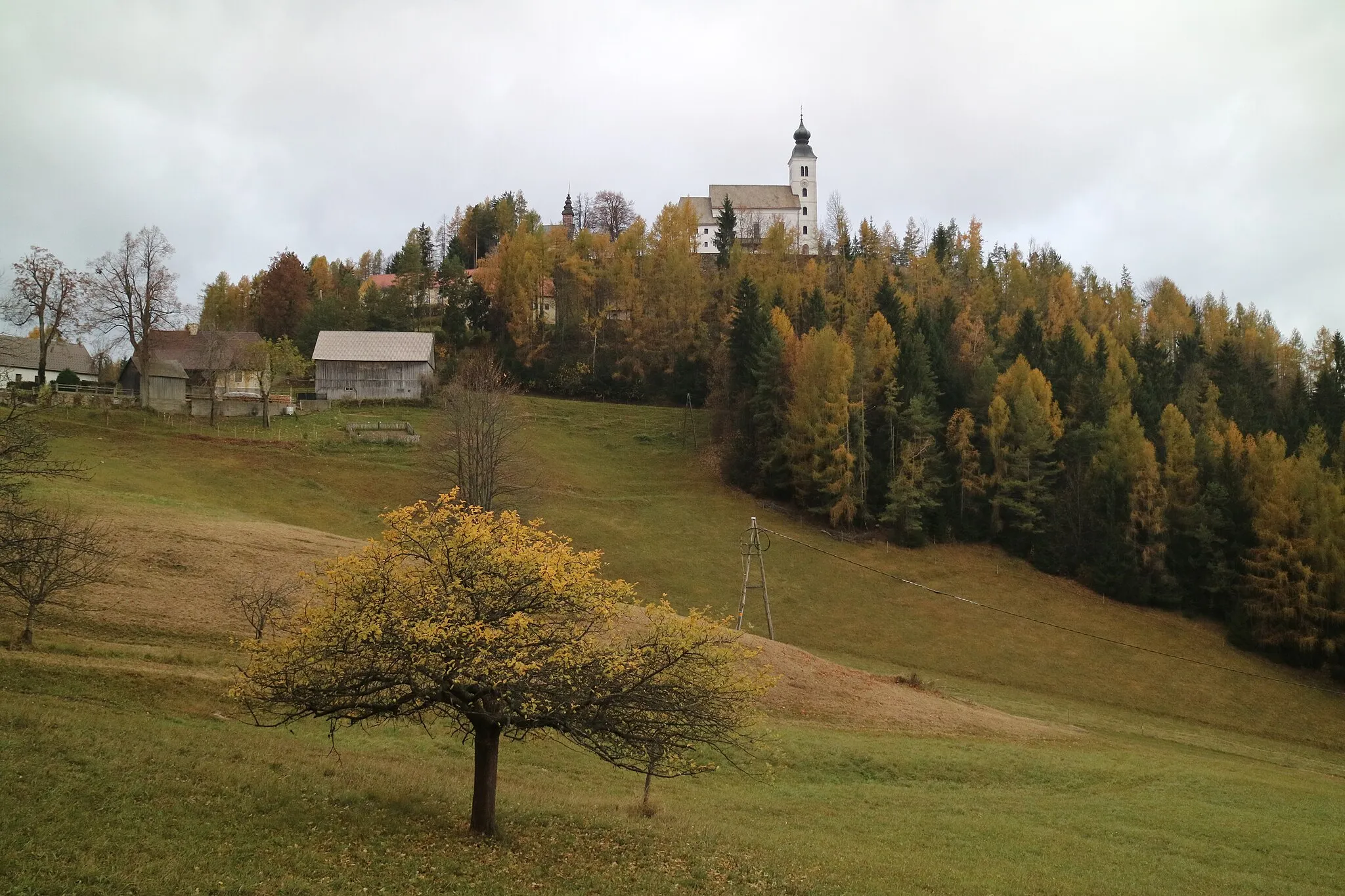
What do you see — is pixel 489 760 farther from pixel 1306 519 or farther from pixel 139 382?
pixel 139 382

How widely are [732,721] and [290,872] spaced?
7.38 meters

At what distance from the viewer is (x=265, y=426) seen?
67562mm

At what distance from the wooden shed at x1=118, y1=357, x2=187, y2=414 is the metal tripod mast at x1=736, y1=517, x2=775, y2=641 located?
146ft

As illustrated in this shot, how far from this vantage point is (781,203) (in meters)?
138

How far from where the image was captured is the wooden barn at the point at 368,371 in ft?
267

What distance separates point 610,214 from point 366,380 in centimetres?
8158

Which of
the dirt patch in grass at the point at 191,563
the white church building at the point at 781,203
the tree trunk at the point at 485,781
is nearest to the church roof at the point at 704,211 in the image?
the white church building at the point at 781,203

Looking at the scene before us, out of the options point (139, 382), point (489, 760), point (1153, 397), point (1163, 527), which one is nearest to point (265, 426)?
point (139, 382)

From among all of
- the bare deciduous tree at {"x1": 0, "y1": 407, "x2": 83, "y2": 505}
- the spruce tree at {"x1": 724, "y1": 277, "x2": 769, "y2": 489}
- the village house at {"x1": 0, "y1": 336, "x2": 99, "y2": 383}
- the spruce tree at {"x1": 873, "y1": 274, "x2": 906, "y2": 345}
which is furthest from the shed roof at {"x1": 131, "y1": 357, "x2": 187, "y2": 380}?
the spruce tree at {"x1": 873, "y1": 274, "x2": 906, "y2": 345}

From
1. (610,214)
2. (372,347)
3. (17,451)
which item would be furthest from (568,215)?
(17,451)

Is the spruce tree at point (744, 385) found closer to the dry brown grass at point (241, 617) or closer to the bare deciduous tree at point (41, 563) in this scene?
the dry brown grass at point (241, 617)

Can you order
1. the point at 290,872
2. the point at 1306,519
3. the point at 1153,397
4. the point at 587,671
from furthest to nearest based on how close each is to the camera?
the point at 1153,397 < the point at 1306,519 < the point at 587,671 < the point at 290,872

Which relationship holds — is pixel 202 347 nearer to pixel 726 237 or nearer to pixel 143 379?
pixel 143 379

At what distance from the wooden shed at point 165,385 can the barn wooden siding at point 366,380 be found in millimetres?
13043
